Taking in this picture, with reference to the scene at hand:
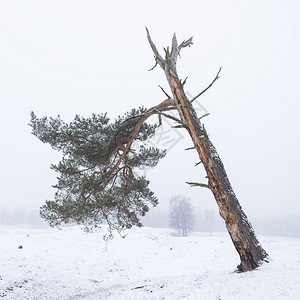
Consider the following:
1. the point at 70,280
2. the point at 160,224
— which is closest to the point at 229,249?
the point at 70,280

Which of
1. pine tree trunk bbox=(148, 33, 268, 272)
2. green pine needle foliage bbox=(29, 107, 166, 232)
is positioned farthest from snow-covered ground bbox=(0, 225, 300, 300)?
green pine needle foliage bbox=(29, 107, 166, 232)

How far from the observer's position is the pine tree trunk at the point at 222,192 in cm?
597

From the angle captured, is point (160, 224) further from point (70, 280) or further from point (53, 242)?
point (70, 280)

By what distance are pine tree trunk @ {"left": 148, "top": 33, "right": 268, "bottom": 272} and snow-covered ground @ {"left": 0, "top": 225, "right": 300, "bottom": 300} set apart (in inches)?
16.4

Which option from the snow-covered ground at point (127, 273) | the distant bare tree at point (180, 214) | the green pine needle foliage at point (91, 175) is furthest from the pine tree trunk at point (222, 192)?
the distant bare tree at point (180, 214)

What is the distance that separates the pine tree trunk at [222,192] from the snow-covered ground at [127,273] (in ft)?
1.37

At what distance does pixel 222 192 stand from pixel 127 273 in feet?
37.9

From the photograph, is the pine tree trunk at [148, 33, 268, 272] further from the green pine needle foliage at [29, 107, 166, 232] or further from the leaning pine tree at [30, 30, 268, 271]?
the green pine needle foliage at [29, 107, 166, 232]

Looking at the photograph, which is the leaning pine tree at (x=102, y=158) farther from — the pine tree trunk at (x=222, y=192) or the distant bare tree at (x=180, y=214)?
the distant bare tree at (x=180, y=214)

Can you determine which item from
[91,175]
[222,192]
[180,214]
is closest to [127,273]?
[91,175]

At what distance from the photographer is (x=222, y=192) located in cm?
611

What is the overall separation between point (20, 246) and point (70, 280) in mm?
6825

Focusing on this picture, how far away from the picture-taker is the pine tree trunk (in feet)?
19.6

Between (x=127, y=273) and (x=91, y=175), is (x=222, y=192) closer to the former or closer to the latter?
(x=91, y=175)
